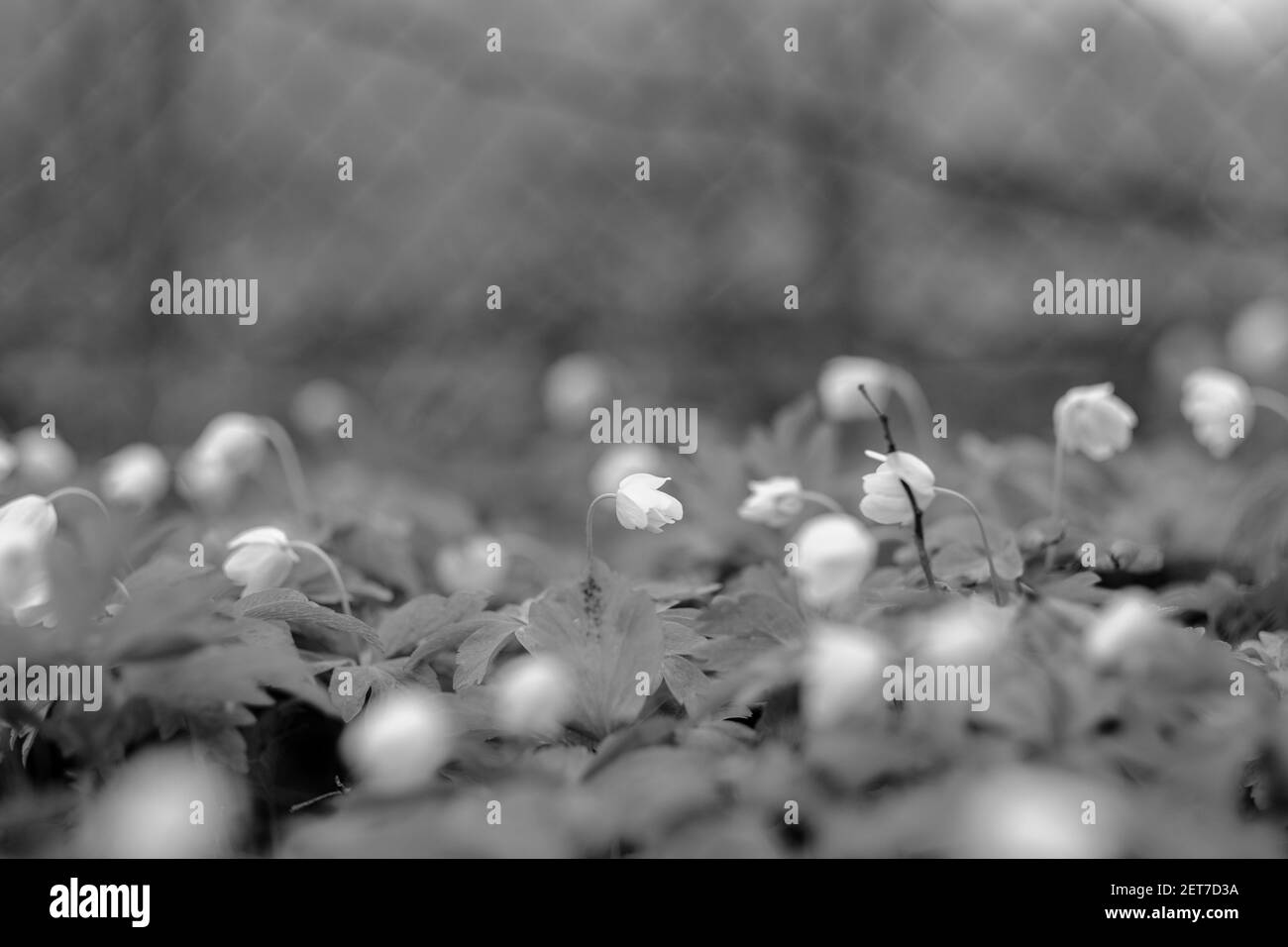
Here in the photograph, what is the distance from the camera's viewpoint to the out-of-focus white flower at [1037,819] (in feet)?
2.35

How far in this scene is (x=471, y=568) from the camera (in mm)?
1520

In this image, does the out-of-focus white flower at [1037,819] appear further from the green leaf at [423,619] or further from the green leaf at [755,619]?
the green leaf at [423,619]

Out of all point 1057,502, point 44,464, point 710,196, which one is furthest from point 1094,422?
point 710,196

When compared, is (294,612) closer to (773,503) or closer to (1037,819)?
(773,503)

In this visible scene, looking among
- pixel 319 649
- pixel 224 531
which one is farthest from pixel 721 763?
pixel 224 531

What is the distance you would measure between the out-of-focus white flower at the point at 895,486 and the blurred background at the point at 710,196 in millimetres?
2361

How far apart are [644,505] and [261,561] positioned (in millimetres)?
420

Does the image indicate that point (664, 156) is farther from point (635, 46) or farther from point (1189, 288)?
point (1189, 288)

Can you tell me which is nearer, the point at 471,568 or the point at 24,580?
the point at 24,580

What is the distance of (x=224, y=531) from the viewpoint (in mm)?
1511

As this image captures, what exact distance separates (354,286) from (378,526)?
2.62 metres

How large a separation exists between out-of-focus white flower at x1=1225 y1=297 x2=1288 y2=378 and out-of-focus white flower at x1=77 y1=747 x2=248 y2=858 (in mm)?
2542

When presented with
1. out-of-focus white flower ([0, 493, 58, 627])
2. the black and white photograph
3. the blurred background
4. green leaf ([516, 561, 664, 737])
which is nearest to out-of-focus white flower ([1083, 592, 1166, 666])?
the black and white photograph

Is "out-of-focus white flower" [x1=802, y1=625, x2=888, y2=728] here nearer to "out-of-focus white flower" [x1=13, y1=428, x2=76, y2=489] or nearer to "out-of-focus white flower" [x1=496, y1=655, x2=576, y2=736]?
"out-of-focus white flower" [x1=496, y1=655, x2=576, y2=736]
